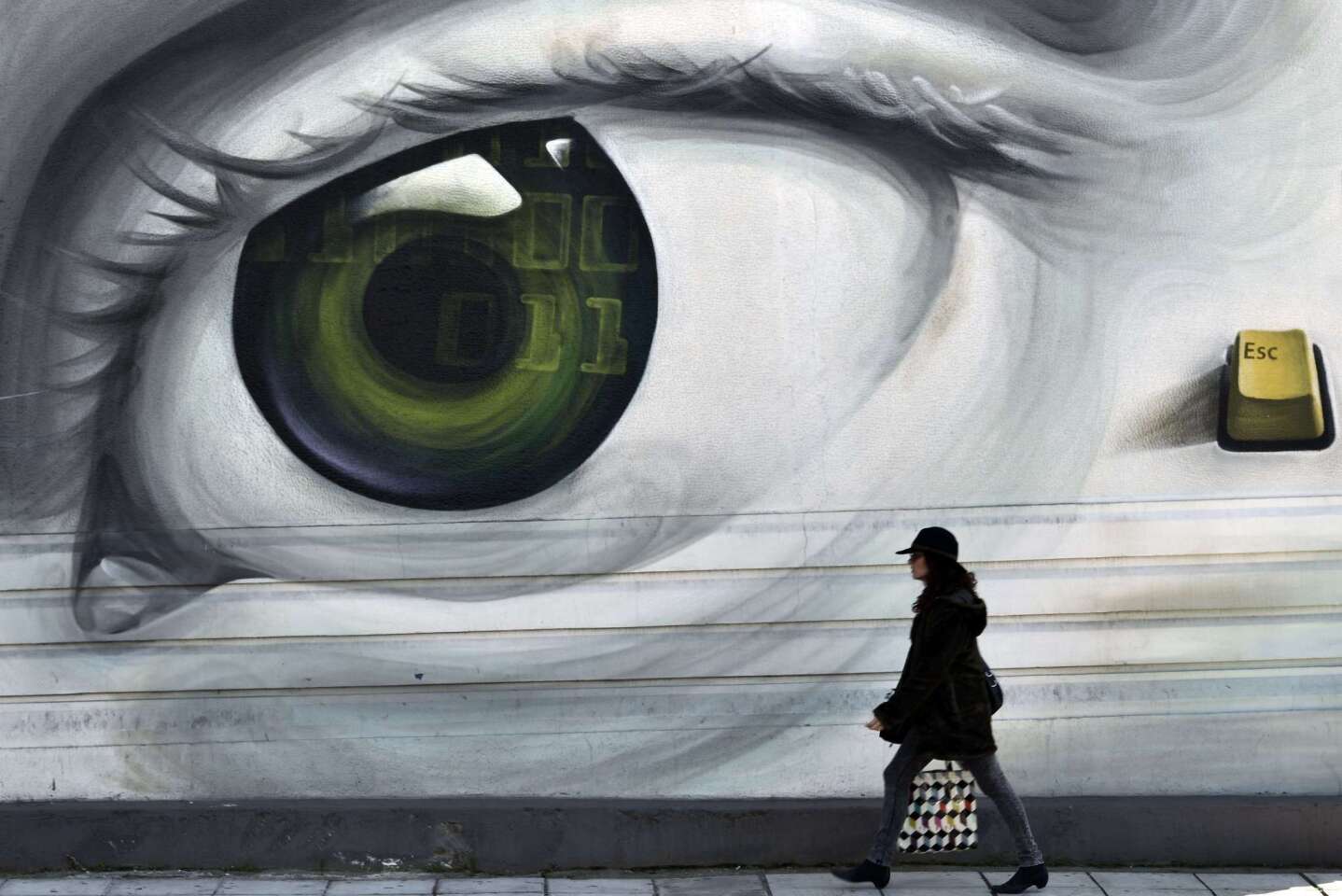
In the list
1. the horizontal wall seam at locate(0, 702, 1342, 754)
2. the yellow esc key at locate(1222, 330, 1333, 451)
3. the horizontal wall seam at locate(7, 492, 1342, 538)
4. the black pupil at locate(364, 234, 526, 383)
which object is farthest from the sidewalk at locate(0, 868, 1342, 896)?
the black pupil at locate(364, 234, 526, 383)

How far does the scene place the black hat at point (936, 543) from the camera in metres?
6.12

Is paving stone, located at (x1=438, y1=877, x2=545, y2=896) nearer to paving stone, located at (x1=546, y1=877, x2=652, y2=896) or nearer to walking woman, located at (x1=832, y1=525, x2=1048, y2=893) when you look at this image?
paving stone, located at (x1=546, y1=877, x2=652, y2=896)

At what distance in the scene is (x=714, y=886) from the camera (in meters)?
6.48

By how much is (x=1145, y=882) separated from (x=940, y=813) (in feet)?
3.29

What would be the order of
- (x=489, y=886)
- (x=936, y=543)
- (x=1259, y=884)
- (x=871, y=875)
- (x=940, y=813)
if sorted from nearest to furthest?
(x=936, y=543) < (x=940, y=813) < (x=871, y=875) < (x=489, y=886) < (x=1259, y=884)

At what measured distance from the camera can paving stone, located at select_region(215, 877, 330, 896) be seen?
6.33 m

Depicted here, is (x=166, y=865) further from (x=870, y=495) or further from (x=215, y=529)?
(x=870, y=495)

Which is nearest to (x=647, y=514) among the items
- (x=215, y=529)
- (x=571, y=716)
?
(x=571, y=716)

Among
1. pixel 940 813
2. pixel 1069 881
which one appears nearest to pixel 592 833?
pixel 940 813

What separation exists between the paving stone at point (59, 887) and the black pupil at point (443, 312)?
7.72 feet

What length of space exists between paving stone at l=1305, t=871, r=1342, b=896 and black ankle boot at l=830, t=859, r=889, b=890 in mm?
1783

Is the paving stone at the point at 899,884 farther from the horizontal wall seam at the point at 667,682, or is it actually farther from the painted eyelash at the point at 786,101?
the painted eyelash at the point at 786,101

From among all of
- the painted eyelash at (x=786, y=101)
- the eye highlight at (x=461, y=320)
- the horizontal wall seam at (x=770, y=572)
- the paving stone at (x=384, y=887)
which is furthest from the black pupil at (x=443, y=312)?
the paving stone at (x=384, y=887)

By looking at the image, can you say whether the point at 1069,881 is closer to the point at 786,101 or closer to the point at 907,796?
the point at 907,796
